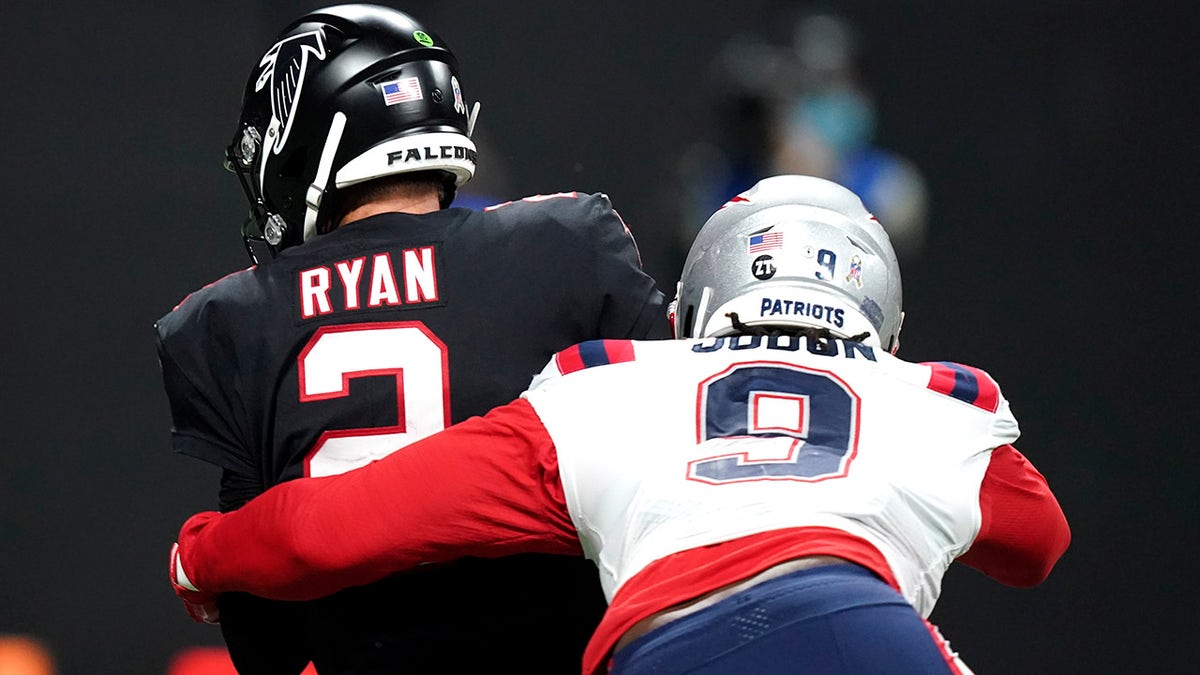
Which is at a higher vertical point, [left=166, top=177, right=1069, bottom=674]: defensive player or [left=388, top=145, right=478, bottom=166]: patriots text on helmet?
[left=388, top=145, right=478, bottom=166]: patriots text on helmet

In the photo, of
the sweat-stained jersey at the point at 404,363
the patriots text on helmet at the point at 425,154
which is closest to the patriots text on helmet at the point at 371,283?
the sweat-stained jersey at the point at 404,363

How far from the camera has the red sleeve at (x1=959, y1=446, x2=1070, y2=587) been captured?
1.50 meters

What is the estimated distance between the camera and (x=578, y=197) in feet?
6.14

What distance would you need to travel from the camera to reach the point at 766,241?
1646mm

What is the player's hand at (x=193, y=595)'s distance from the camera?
68.9 inches

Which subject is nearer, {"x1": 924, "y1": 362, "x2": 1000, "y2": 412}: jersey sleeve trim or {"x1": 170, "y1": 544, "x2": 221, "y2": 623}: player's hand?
{"x1": 924, "y1": 362, "x2": 1000, "y2": 412}: jersey sleeve trim

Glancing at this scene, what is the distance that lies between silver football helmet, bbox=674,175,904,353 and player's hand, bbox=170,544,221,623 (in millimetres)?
606

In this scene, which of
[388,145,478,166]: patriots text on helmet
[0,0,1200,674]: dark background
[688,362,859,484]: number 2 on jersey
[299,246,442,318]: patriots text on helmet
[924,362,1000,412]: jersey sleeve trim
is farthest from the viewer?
[0,0,1200,674]: dark background

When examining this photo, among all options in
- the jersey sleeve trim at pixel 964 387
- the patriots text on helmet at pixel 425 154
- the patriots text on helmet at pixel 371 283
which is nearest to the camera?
the jersey sleeve trim at pixel 964 387

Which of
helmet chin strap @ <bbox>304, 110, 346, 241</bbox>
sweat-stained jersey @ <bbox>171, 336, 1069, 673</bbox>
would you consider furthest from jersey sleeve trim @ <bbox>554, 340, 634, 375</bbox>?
helmet chin strap @ <bbox>304, 110, 346, 241</bbox>

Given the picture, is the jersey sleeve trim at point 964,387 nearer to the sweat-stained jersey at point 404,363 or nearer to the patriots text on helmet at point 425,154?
the sweat-stained jersey at point 404,363

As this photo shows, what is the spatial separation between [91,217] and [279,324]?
1631 mm

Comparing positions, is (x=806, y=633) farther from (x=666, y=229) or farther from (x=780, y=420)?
(x=666, y=229)

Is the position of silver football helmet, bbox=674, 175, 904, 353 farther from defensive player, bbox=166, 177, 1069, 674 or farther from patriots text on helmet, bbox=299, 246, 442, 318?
patriots text on helmet, bbox=299, 246, 442, 318
